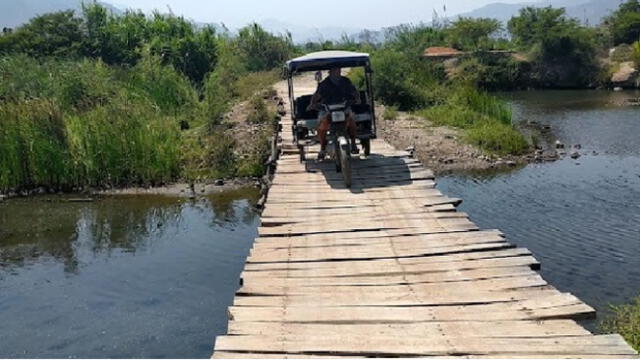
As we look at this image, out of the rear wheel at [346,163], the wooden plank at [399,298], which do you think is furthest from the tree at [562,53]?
the wooden plank at [399,298]

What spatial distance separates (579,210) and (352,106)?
4.60 m

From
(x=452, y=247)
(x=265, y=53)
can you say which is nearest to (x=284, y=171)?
(x=452, y=247)

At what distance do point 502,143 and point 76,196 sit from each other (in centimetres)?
1097

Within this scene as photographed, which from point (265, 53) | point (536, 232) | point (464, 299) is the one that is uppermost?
point (265, 53)

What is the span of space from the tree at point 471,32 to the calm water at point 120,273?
106ft

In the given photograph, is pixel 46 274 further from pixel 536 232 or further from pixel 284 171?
pixel 536 232

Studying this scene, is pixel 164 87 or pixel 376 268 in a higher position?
pixel 164 87

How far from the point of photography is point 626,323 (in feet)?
22.8

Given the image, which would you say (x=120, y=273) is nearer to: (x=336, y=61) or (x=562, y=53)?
(x=336, y=61)

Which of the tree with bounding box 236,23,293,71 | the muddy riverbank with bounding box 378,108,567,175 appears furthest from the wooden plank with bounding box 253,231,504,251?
the tree with bounding box 236,23,293,71

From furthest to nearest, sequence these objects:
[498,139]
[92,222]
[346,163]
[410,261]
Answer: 1. [498,139]
2. [92,222]
3. [346,163]
4. [410,261]

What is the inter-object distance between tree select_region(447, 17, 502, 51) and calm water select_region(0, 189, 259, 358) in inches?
1273

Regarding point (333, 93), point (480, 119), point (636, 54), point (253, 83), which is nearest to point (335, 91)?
point (333, 93)

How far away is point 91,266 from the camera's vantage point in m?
10.8
